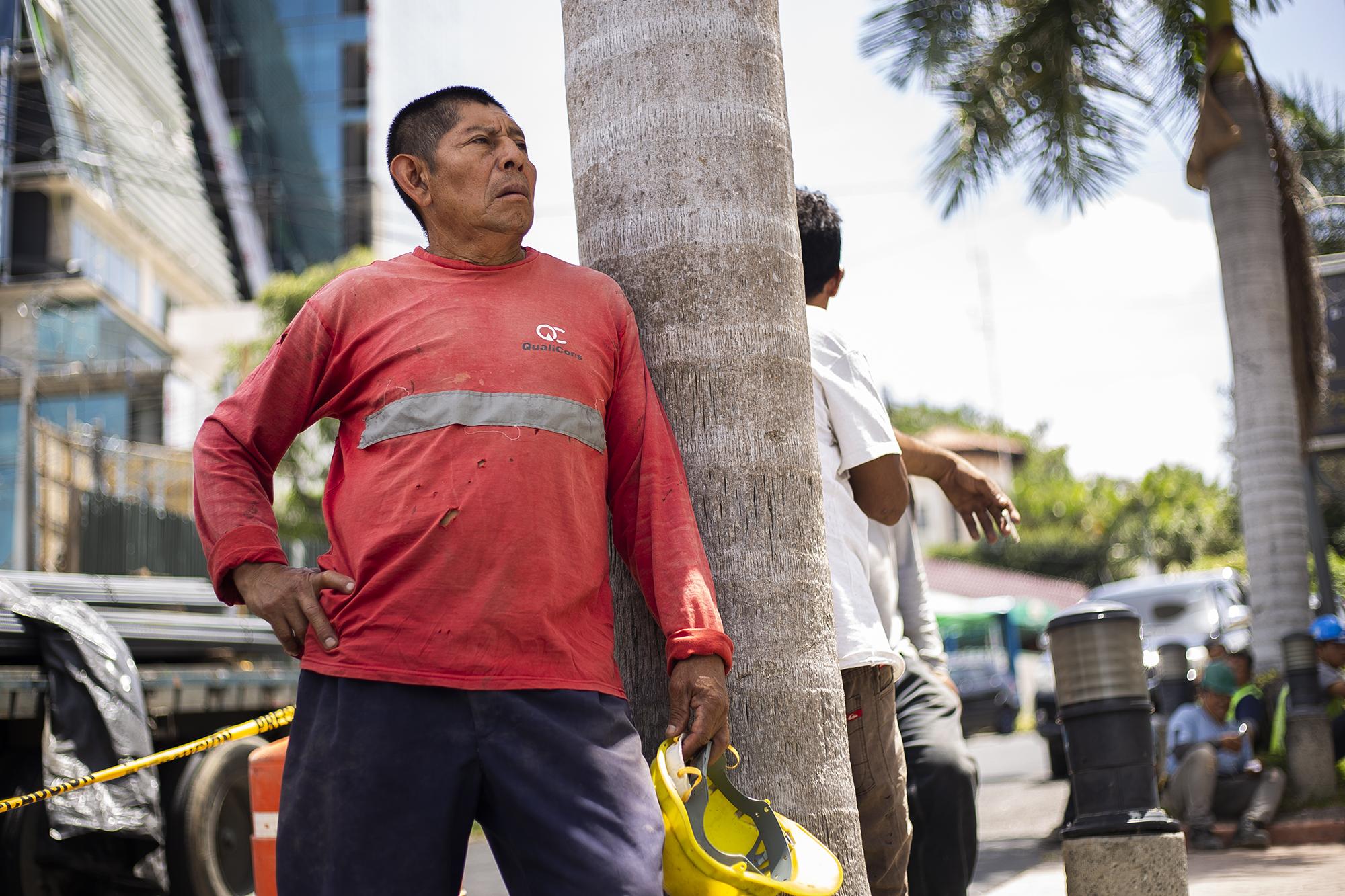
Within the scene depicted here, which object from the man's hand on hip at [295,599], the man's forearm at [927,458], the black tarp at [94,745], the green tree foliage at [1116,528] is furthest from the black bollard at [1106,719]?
the green tree foliage at [1116,528]

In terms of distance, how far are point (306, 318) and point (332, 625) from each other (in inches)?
22.9

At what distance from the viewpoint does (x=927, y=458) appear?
3598mm

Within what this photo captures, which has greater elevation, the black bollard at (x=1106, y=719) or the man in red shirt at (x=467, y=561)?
the man in red shirt at (x=467, y=561)

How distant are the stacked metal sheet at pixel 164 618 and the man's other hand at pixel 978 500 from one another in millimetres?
4157

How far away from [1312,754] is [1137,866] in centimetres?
599

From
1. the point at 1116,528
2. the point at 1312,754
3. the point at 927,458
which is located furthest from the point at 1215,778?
the point at 1116,528

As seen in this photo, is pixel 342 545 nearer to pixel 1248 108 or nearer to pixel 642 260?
pixel 642 260

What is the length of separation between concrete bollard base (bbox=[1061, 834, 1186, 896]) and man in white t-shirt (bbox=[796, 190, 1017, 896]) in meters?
1.36

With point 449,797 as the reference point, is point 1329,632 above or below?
below

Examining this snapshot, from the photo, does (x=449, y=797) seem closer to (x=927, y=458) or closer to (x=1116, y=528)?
(x=927, y=458)

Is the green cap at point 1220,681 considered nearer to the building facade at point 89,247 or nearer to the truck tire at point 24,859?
the truck tire at point 24,859

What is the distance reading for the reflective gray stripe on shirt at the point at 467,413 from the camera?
7.27 ft

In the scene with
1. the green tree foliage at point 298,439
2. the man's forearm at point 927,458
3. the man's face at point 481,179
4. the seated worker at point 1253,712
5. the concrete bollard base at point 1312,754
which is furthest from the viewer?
the green tree foliage at point 298,439

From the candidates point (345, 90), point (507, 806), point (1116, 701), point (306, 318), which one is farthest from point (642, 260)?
point (345, 90)
